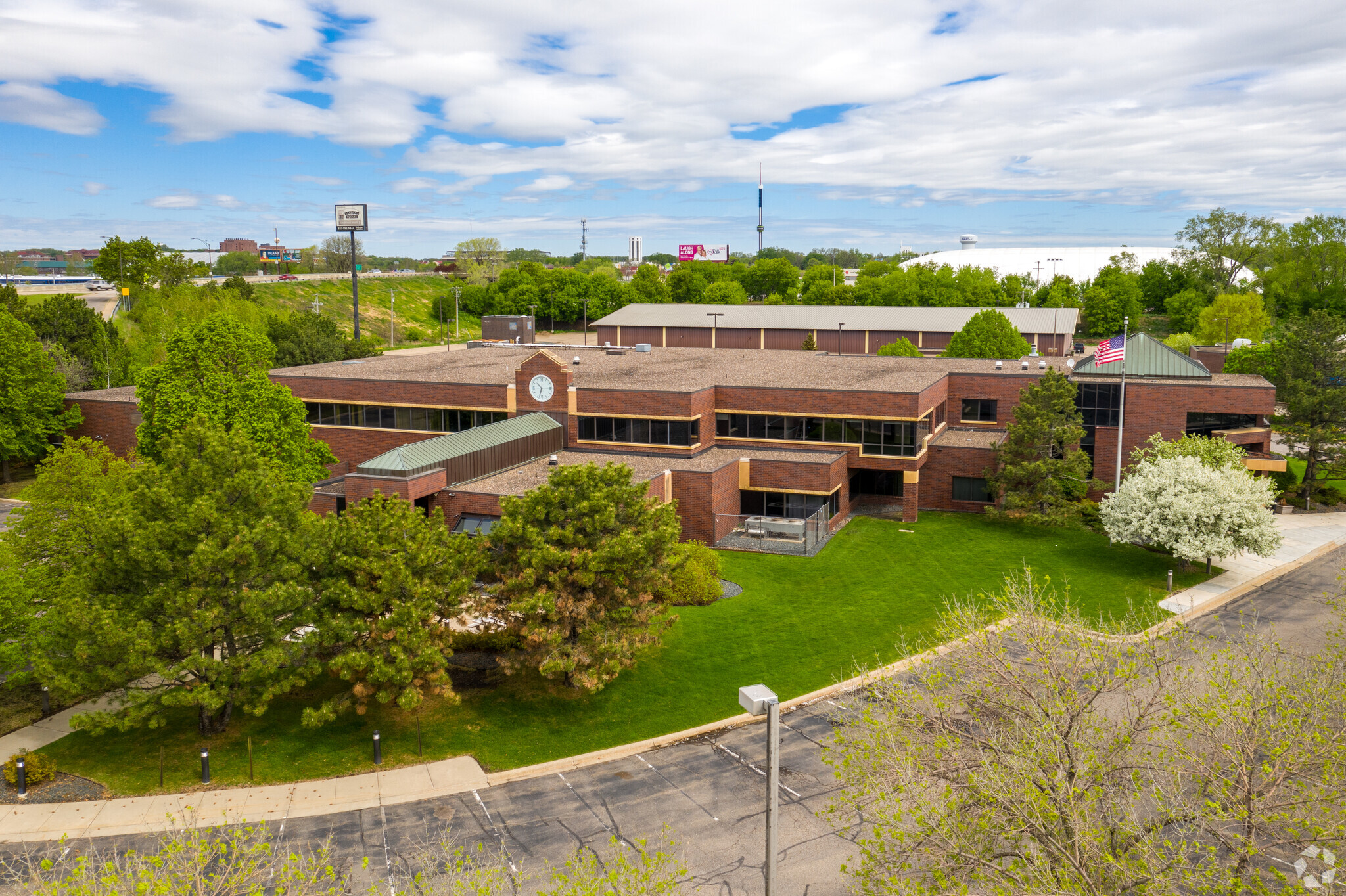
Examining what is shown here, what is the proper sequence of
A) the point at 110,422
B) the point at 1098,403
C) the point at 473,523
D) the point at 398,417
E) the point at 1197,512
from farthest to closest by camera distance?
the point at 110,422, the point at 1098,403, the point at 398,417, the point at 473,523, the point at 1197,512

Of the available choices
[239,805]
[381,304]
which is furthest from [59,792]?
[381,304]

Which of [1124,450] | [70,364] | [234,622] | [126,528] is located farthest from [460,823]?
[70,364]

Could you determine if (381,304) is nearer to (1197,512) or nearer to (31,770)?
(1197,512)

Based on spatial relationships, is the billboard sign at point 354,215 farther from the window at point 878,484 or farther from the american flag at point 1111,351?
the american flag at point 1111,351

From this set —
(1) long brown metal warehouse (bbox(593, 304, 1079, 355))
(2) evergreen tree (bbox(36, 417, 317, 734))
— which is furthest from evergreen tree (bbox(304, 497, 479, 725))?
(1) long brown metal warehouse (bbox(593, 304, 1079, 355))

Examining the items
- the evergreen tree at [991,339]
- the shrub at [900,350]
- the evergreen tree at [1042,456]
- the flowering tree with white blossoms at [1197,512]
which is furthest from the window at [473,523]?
the evergreen tree at [991,339]

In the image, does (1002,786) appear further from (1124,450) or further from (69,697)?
(1124,450)
